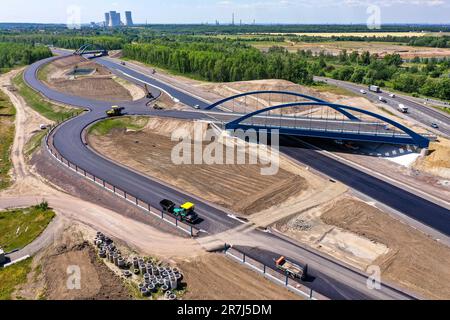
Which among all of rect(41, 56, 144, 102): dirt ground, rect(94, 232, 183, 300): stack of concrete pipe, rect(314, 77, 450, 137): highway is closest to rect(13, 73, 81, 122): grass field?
rect(41, 56, 144, 102): dirt ground

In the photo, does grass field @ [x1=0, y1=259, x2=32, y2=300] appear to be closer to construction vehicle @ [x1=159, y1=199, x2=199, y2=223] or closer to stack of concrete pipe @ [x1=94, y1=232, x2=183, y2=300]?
stack of concrete pipe @ [x1=94, y1=232, x2=183, y2=300]

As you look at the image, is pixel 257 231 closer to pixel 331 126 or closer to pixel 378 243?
pixel 378 243

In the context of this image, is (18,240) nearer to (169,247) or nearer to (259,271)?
(169,247)

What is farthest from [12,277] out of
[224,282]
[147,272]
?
[224,282]

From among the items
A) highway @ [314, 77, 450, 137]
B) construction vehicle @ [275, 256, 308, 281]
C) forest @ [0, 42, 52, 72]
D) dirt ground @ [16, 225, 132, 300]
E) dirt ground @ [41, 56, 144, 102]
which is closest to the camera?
dirt ground @ [16, 225, 132, 300]

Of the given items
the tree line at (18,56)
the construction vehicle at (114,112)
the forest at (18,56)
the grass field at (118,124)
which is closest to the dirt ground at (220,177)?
the grass field at (118,124)
